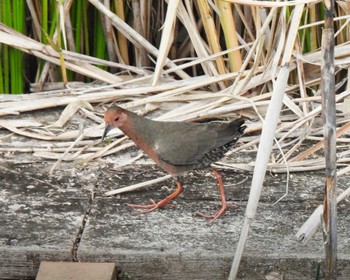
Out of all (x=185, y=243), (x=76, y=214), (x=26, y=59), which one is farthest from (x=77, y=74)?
(x=185, y=243)

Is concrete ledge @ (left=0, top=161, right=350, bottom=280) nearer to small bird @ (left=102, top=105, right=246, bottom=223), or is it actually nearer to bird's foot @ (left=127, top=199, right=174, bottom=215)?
bird's foot @ (left=127, top=199, right=174, bottom=215)

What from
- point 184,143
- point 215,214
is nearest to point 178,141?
point 184,143

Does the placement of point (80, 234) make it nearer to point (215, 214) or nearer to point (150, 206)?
point (150, 206)

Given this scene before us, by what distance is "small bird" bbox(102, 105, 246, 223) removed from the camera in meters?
4.40

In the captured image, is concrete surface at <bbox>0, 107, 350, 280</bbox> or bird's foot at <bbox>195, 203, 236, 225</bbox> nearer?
concrete surface at <bbox>0, 107, 350, 280</bbox>

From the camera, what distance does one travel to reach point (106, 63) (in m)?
5.49

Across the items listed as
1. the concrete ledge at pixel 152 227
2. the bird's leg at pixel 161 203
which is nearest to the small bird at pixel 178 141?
the bird's leg at pixel 161 203

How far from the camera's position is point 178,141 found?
4469 millimetres

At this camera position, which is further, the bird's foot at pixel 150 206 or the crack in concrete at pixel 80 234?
the bird's foot at pixel 150 206

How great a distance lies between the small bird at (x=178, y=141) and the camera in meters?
4.40

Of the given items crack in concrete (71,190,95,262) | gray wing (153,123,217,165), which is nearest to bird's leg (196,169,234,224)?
gray wing (153,123,217,165)

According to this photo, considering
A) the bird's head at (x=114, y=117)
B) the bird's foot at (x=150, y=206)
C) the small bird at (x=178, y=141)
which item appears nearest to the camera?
the bird's foot at (x=150, y=206)

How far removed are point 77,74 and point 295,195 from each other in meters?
1.87

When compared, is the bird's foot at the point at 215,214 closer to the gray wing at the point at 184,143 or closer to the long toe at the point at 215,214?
the long toe at the point at 215,214
